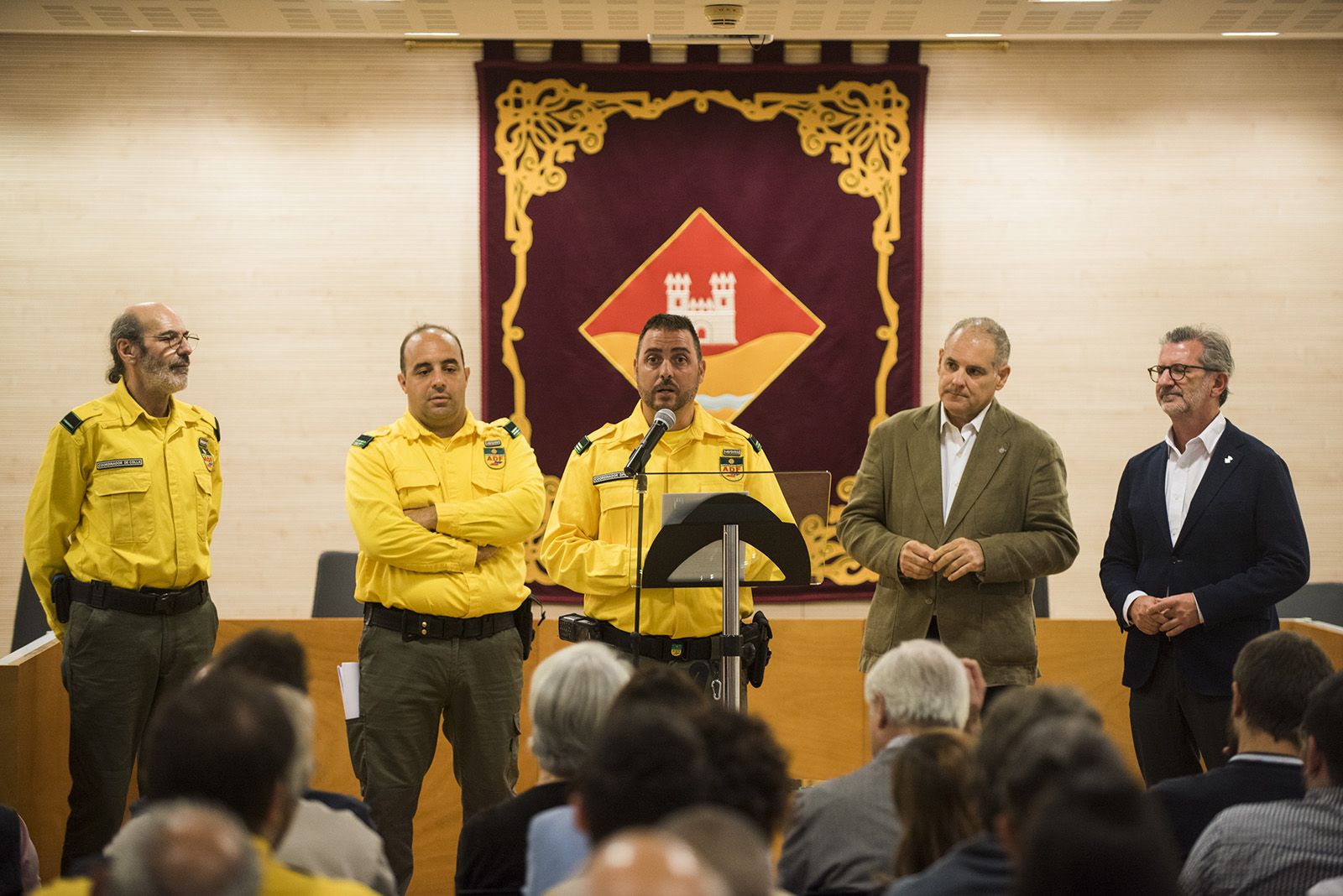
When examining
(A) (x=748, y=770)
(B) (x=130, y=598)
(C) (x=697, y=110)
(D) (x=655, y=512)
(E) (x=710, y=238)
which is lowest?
(B) (x=130, y=598)

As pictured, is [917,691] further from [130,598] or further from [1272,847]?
[130,598]

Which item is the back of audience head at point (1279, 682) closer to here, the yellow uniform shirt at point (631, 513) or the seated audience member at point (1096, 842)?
the seated audience member at point (1096, 842)

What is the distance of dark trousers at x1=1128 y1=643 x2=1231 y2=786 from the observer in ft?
12.5

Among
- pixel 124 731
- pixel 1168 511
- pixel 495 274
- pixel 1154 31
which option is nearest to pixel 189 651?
pixel 124 731

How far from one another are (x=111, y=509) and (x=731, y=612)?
220 cm

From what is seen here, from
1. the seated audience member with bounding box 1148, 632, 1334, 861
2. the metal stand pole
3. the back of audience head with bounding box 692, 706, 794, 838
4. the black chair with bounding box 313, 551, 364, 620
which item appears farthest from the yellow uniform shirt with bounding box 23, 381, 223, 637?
the seated audience member with bounding box 1148, 632, 1334, 861

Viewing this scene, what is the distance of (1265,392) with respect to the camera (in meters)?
6.11

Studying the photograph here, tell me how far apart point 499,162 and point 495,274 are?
52 centimetres

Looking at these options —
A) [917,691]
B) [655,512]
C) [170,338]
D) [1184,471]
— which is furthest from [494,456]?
[1184,471]

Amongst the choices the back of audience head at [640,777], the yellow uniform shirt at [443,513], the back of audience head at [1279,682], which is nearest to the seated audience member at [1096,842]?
the back of audience head at [640,777]

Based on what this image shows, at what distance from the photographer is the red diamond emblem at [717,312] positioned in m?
Answer: 6.00

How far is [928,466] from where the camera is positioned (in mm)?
4098

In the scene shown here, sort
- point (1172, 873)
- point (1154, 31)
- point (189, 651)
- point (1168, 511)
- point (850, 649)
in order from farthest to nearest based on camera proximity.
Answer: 1. point (1154, 31)
2. point (850, 649)
3. point (189, 651)
4. point (1168, 511)
5. point (1172, 873)

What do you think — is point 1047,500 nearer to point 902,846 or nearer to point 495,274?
point 902,846
